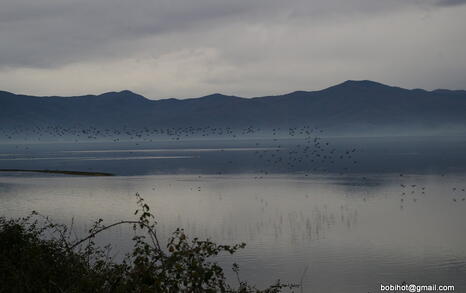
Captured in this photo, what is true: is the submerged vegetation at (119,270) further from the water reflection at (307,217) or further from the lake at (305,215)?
the lake at (305,215)

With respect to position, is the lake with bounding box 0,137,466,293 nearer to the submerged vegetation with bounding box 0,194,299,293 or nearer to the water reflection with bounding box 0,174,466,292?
the water reflection with bounding box 0,174,466,292

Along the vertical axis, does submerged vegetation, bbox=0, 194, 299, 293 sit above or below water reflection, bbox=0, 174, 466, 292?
above

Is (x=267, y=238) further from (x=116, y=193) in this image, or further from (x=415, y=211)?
(x=116, y=193)

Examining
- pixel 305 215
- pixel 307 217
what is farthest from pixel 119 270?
pixel 305 215

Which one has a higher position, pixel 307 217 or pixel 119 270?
pixel 119 270

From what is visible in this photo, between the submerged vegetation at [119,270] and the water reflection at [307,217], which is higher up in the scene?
the submerged vegetation at [119,270]

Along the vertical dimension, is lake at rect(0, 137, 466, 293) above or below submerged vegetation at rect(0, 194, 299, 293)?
below

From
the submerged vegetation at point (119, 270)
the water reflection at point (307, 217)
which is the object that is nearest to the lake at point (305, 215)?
the water reflection at point (307, 217)

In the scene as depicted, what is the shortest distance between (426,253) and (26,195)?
48418mm

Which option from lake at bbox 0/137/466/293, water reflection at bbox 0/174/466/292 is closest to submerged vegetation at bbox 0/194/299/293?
water reflection at bbox 0/174/466/292

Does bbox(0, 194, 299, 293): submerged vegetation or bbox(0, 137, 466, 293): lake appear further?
bbox(0, 137, 466, 293): lake

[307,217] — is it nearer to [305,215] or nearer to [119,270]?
[305,215]

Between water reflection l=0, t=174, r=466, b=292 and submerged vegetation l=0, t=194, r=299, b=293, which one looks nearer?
submerged vegetation l=0, t=194, r=299, b=293

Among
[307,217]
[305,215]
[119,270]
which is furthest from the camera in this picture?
[305,215]
